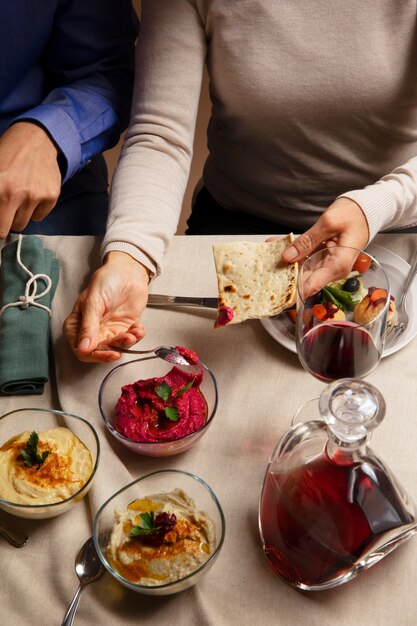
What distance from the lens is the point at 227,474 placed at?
962 mm

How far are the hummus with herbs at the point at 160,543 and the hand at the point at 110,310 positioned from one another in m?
0.31

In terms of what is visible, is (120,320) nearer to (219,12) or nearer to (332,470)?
(332,470)

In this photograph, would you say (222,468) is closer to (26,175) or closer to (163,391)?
(163,391)

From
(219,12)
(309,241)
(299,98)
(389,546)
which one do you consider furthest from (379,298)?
(219,12)

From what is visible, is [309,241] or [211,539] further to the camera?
[309,241]

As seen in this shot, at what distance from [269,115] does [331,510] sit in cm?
91

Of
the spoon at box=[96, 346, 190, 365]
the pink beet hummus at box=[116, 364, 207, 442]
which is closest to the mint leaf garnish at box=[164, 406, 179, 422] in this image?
the pink beet hummus at box=[116, 364, 207, 442]

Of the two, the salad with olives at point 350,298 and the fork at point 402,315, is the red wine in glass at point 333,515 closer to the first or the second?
the salad with olives at point 350,298

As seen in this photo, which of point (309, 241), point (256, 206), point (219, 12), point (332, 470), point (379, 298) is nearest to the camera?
point (332, 470)

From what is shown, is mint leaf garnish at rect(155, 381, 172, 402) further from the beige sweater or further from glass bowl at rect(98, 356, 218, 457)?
the beige sweater

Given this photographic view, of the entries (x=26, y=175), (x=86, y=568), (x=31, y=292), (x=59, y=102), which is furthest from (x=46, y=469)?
(x=59, y=102)

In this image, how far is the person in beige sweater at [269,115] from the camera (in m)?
1.17

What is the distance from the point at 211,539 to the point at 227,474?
5.4 inches

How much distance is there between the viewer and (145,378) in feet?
3.56
